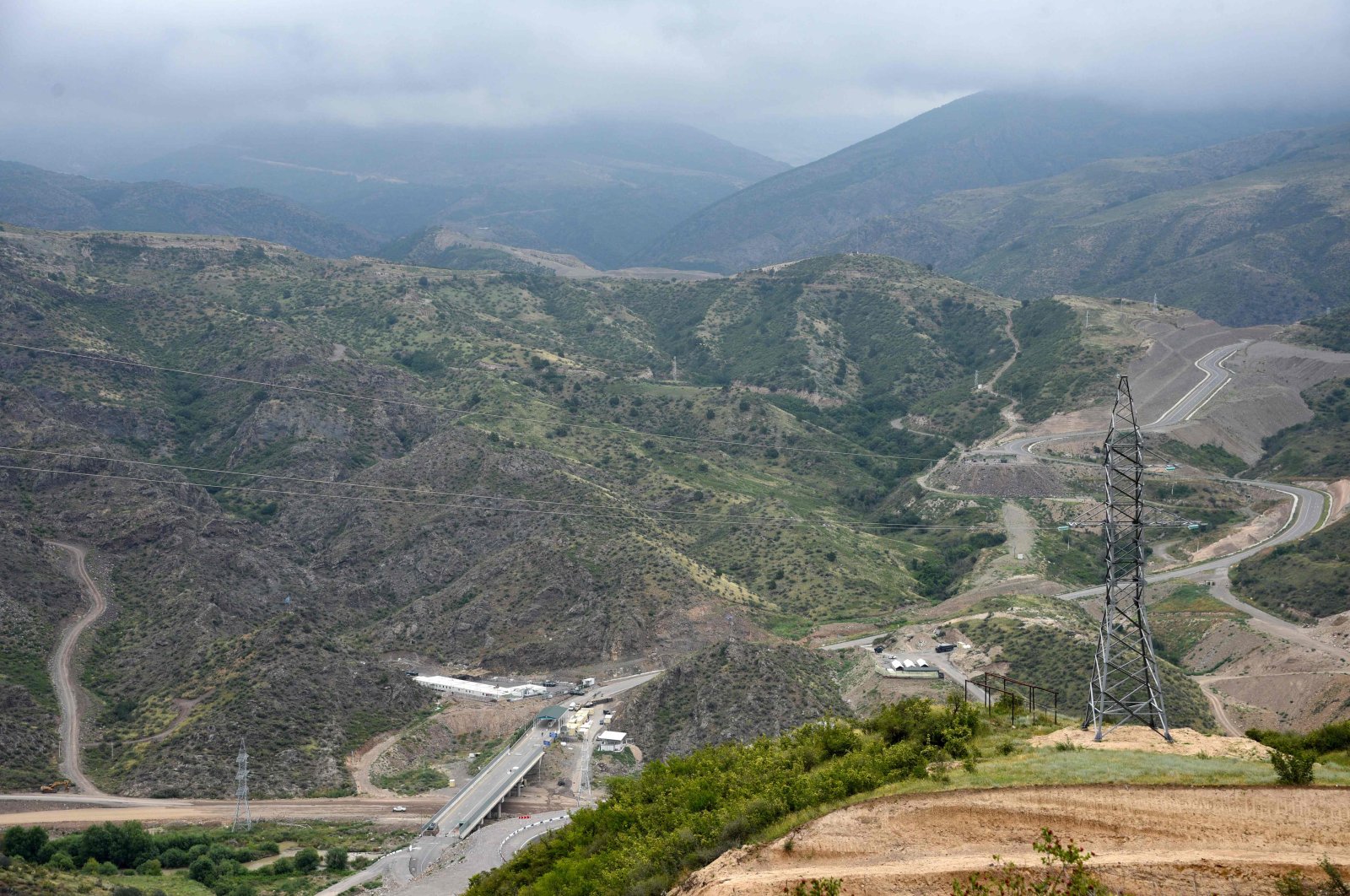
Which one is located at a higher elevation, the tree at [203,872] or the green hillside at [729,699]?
the green hillside at [729,699]

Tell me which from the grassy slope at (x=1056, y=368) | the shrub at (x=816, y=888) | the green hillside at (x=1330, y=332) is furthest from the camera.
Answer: the green hillside at (x=1330, y=332)

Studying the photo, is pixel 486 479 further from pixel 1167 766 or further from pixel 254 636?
pixel 1167 766

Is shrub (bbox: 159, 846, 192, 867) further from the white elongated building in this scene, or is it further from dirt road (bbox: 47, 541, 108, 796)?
the white elongated building

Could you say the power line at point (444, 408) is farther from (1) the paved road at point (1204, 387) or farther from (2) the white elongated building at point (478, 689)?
(2) the white elongated building at point (478, 689)

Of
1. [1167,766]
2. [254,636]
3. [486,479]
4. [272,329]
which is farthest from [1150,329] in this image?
[1167,766]

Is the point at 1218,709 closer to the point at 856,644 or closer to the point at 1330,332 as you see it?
the point at 856,644

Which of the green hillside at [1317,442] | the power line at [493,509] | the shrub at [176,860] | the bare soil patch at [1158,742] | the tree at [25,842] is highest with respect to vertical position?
the bare soil patch at [1158,742]

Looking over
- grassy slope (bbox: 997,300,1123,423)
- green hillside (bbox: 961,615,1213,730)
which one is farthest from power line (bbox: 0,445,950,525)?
grassy slope (bbox: 997,300,1123,423)

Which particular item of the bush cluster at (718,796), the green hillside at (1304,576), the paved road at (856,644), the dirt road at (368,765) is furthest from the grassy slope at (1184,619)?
the dirt road at (368,765)
